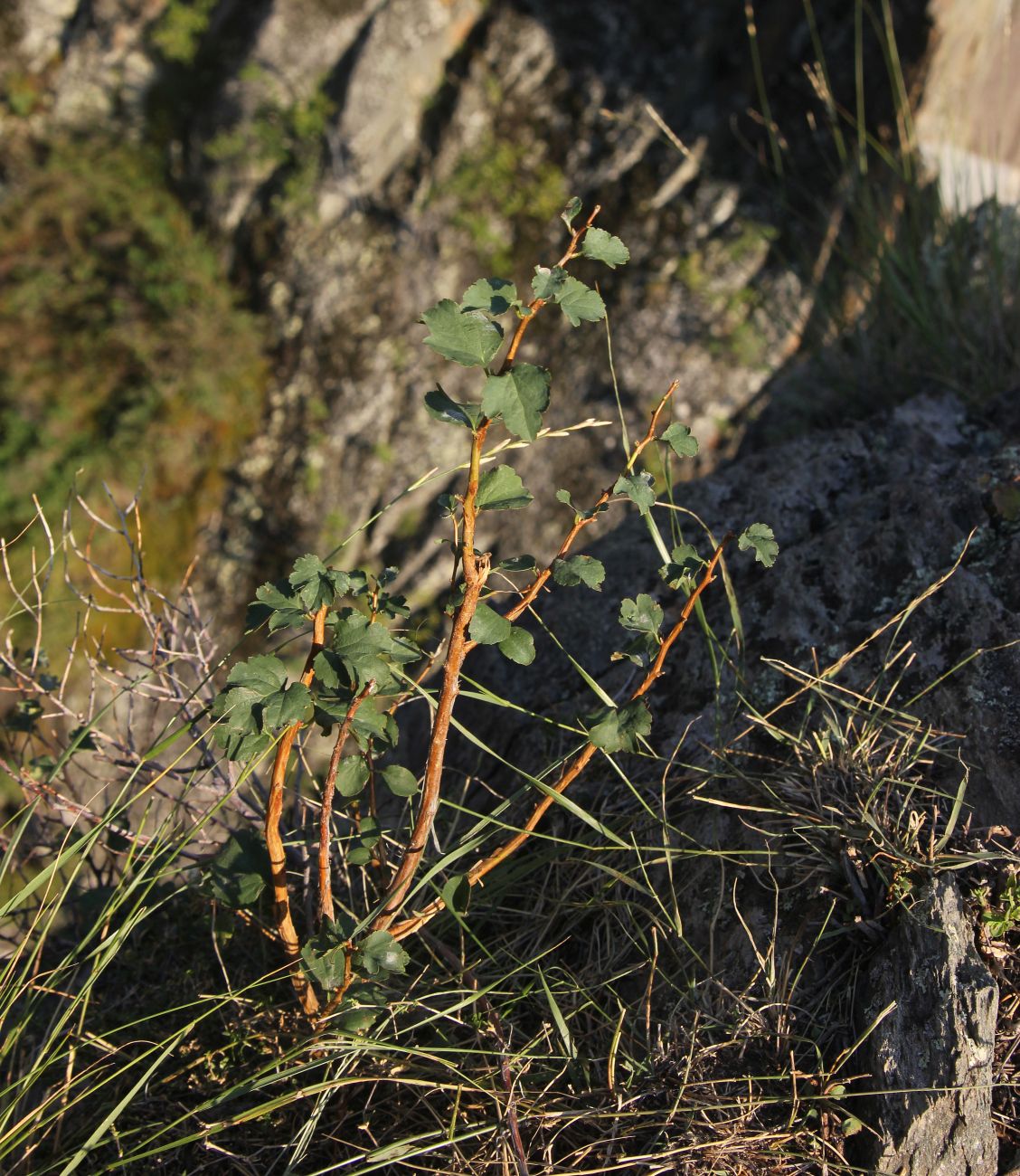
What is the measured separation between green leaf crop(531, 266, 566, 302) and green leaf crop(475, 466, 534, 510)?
0.77 ft

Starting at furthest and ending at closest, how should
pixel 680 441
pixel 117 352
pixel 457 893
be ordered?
pixel 117 352
pixel 457 893
pixel 680 441

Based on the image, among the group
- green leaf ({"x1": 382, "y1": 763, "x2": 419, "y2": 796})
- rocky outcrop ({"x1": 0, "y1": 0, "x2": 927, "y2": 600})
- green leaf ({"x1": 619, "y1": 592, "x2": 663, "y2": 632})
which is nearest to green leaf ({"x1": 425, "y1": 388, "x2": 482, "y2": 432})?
green leaf ({"x1": 619, "y1": 592, "x2": 663, "y2": 632})

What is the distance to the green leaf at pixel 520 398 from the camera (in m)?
1.12

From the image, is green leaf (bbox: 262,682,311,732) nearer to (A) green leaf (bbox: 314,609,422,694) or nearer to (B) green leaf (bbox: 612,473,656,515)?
(A) green leaf (bbox: 314,609,422,694)

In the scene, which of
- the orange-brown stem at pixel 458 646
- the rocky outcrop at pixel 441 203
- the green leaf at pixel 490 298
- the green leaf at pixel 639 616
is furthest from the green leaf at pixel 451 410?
the rocky outcrop at pixel 441 203

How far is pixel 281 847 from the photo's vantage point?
56.5 inches

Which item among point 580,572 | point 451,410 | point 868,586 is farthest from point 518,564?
point 868,586

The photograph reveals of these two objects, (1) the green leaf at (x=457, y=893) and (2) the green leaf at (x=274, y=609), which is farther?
(1) the green leaf at (x=457, y=893)

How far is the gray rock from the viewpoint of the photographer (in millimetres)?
1300

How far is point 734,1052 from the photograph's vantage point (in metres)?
1.43

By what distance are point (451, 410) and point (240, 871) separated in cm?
80

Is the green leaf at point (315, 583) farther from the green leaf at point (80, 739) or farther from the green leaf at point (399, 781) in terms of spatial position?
the green leaf at point (80, 739)

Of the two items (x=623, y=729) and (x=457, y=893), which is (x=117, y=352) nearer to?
(x=457, y=893)

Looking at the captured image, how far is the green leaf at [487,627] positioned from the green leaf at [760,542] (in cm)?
35
